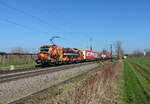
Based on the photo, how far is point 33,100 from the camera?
844 cm

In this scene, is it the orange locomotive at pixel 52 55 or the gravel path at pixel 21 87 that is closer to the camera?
the gravel path at pixel 21 87

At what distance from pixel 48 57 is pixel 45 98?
16.5 m

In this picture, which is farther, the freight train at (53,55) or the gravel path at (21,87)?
the freight train at (53,55)

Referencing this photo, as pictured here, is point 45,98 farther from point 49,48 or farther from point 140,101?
point 49,48

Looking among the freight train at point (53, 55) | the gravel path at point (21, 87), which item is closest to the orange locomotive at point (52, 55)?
the freight train at point (53, 55)

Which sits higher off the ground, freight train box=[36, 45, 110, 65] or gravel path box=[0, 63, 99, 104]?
freight train box=[36, 45, 110, 65]

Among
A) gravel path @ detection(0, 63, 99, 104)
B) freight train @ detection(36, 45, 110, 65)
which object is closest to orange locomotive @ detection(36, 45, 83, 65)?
freight train @ detection(36, 45, 110, 65)

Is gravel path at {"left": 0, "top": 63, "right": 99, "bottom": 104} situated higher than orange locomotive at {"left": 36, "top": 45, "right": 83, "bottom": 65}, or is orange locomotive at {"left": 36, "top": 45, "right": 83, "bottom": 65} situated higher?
orange locomotive at {"left": 36, "top": 45, "right": 83, "bottom": 65}

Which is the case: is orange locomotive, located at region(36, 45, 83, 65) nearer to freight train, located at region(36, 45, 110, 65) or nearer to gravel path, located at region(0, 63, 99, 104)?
freight train, located at region(36, 45, 110, 65)

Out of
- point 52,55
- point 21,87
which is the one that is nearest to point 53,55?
point 52,55

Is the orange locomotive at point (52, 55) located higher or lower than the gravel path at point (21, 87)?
higher

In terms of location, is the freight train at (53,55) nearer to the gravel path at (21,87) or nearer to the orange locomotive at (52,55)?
the orange locomotive at (52,55)

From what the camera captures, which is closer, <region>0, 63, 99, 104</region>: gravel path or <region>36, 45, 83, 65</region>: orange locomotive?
<region>0, 63, 99, 104</region>: gravel path

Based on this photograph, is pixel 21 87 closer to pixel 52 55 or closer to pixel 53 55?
pixel 52 55
